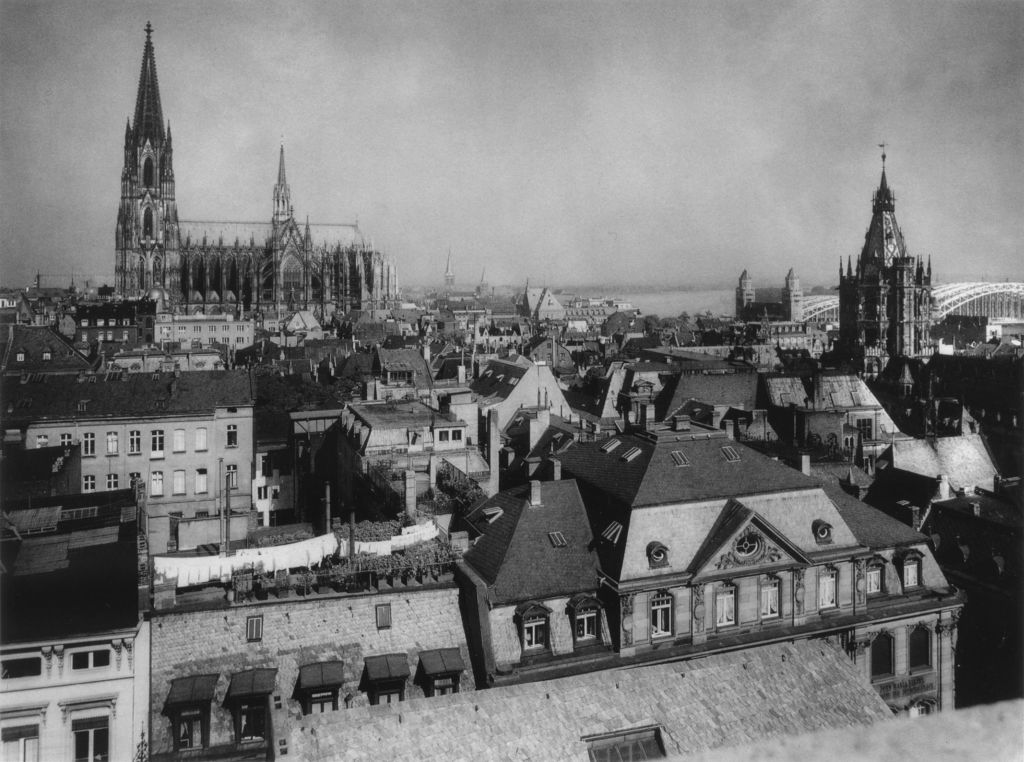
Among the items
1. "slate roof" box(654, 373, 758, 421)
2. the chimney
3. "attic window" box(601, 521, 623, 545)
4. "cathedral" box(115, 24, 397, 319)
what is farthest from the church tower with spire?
"attic window" box(601, 521, 623, 545)

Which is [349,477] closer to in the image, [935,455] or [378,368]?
[935,455]

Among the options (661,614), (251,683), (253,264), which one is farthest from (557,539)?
(253,264)

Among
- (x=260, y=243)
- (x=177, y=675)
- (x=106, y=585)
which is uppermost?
(x=260, y=243)

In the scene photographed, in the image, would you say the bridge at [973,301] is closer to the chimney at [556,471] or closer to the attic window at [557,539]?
the chimney at [556,471]

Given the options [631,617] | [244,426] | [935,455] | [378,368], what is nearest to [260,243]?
[378,368]

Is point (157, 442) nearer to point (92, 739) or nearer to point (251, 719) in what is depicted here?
point (92, 739)

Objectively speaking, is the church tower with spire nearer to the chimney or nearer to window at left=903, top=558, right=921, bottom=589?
the chimney

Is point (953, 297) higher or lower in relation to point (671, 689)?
higher
